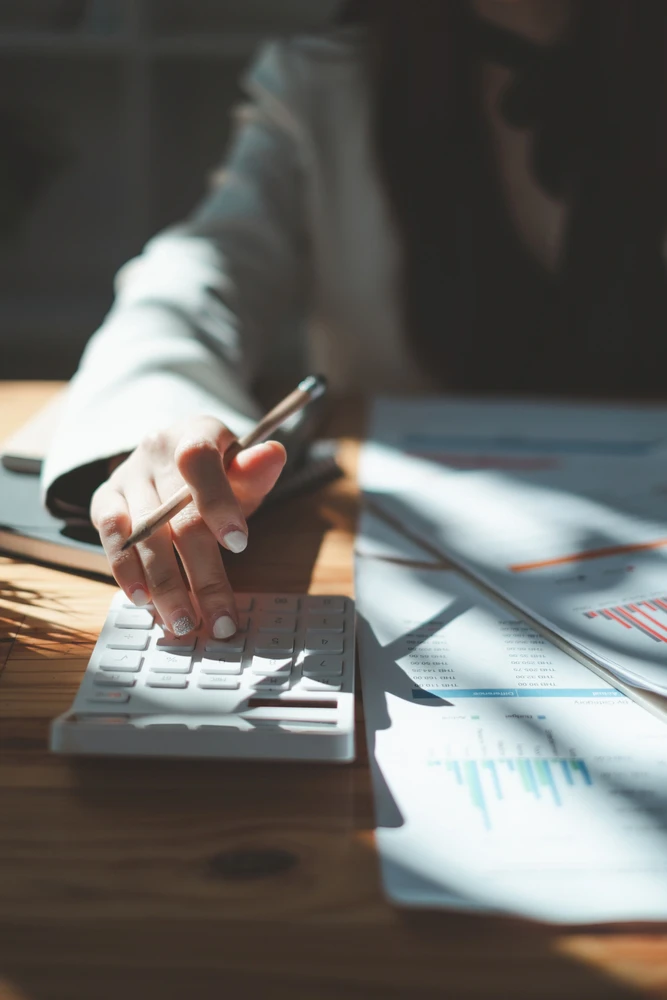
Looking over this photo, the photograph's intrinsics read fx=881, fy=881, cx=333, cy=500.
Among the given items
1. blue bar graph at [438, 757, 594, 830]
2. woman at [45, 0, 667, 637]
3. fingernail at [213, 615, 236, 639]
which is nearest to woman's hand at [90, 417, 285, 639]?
fingernail at [213, 615, 236, 639]

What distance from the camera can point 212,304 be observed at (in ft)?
2.73

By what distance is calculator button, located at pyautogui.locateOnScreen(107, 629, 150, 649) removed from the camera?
1.37 feet

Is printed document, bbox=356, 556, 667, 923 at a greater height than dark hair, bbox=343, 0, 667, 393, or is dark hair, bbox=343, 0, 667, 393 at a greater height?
dark hair, bbox=343, 0, 667, 393

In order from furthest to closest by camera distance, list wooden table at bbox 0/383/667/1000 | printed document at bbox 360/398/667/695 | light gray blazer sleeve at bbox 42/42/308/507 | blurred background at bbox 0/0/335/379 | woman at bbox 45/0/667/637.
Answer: blurred background at bbox 0/0/335/379
woman at bbox 45/0/667/637
light gray blazer sleeve at bbox 42/42/308/507
printed document at bbox 360/398/667/695
wooden table at bbox 0/383/667/1000

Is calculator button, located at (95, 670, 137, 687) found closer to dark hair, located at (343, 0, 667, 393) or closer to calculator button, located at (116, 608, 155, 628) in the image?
calculator button, located at (116, 608, 155, 628)

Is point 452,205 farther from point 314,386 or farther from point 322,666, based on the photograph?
point 322,666

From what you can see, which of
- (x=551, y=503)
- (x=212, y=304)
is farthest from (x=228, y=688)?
(x=212, y=304)

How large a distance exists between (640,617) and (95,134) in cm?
197

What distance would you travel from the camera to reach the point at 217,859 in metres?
0.31

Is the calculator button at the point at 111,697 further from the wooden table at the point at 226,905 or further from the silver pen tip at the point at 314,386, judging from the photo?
the silver pen tip at the point at 314,386

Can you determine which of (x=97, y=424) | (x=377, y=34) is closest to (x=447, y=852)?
(x=97, y=424)

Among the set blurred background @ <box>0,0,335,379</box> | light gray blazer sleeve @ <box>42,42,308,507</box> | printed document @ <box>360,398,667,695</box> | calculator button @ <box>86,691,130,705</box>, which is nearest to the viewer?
calculator button @ <box>86,691,130,705</box>

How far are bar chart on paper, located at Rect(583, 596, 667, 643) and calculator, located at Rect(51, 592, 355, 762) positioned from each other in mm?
136

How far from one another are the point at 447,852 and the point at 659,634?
0.20 m
